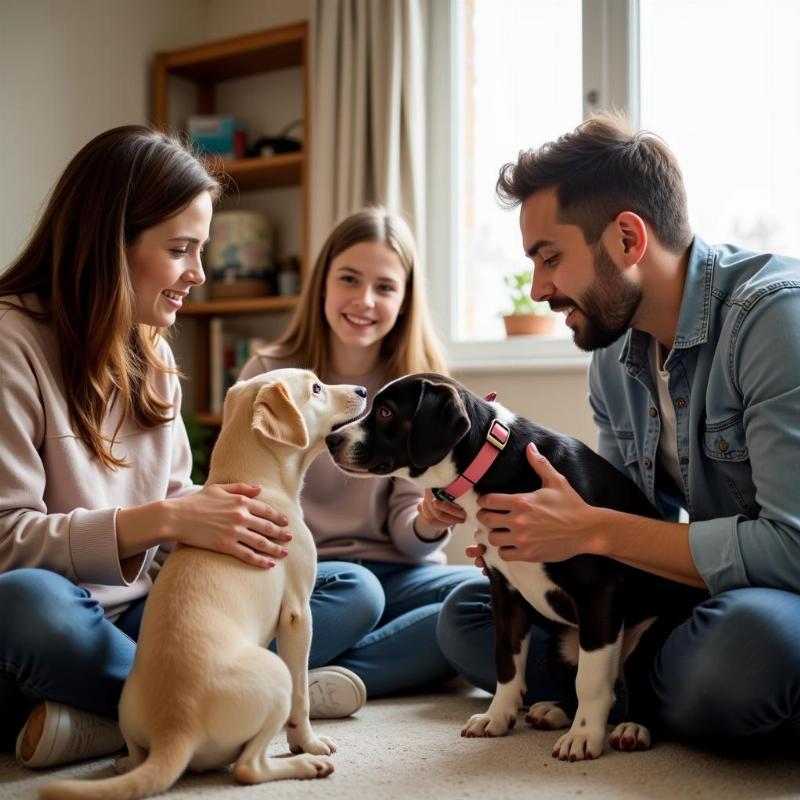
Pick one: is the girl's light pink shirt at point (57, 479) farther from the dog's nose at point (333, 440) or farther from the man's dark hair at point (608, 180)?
the man's dark hair at point (608, 180)

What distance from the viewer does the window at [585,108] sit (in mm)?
3672

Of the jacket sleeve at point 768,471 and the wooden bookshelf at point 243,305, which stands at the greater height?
the wooden bookshelf at point 243,305

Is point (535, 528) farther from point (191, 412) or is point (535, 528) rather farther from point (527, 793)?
point (191, 412)

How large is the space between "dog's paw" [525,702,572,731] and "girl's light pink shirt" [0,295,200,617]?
2.89ft

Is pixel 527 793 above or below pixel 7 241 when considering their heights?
below

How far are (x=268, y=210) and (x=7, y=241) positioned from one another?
1.23 metres

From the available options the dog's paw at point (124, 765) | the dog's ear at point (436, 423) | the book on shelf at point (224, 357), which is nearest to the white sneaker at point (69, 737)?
the dog's paw at point (124, 765)

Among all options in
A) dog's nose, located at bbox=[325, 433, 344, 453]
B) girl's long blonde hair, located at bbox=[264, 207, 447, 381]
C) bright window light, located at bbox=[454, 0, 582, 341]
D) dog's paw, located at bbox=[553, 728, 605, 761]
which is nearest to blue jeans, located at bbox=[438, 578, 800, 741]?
dog's paw, located at bbox=[553, 728, 605, 761]

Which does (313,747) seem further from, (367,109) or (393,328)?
(367,109)

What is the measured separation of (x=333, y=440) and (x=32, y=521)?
603 millimetres

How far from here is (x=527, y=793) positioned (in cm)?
159

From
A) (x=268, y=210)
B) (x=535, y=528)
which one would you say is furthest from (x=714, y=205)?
(x=535, y=528)

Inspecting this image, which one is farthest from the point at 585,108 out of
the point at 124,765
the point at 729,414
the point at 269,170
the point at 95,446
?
the point at 124,765

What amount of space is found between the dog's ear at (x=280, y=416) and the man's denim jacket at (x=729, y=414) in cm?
75
